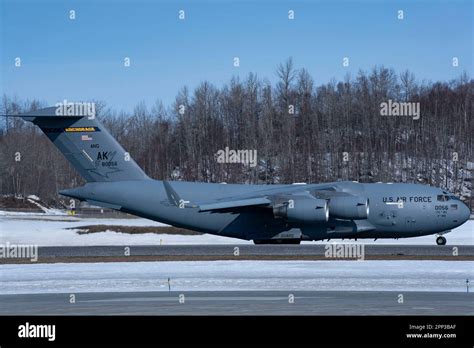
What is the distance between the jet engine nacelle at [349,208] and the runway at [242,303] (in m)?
12.6

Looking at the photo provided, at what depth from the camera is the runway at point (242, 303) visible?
15789mm

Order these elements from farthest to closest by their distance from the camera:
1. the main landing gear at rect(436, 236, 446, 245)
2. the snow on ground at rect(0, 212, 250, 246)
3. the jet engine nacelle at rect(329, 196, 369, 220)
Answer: the snow on ground at rect(0, 212, 250, 246), the main landing gear at rect(436, 236, 446, 245), the jet engine nacelle at rect(329, 196, 369, 220)

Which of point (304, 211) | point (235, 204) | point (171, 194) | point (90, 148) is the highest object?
point (90, 148)

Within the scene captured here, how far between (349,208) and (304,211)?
5.71 feet

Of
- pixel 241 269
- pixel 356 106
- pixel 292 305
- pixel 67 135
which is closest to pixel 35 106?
pixel 356 106

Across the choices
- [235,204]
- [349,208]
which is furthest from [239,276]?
[349,208]

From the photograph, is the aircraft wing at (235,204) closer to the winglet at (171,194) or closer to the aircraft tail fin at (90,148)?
the winglet at (171,194)

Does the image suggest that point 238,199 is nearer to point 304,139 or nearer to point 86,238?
point 86,238

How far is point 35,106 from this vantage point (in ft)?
302

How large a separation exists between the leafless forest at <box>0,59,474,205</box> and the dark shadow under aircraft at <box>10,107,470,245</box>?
91.1 feet

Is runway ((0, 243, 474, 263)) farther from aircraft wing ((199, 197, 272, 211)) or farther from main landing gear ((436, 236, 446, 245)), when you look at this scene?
aircraft wing ((199, 197, 272, 211))

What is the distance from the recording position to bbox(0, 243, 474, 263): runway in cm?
2880

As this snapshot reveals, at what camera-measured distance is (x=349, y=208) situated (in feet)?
104

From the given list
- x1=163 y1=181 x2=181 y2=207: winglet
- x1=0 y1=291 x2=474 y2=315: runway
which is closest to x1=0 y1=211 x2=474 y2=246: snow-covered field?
x1=163 y1=181 x2=181 y2=207: winglet
